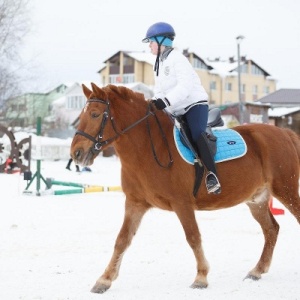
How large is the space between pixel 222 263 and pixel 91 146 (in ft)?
8.53

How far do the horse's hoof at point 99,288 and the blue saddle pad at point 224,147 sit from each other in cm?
153

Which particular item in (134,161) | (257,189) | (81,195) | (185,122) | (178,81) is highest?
(178,81)

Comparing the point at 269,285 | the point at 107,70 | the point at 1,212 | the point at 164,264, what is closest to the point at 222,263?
the point at 164,264

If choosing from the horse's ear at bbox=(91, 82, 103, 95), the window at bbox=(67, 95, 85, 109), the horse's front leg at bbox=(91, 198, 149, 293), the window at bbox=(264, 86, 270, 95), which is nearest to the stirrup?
the horse's front leg at bbox=(91, 198, 149, 293)

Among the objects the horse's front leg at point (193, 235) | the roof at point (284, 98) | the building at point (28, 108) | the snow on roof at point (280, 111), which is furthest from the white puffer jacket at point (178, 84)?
the roof at point (284, 98)

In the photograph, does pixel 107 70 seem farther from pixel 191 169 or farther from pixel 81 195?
pixel 191 169

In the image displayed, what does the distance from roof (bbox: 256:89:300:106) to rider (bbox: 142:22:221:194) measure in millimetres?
41594

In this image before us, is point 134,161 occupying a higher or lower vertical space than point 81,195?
higher

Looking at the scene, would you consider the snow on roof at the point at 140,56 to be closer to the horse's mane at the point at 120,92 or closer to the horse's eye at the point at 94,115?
the horse's mane at the point at 120,92

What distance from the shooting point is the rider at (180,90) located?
555 centimetres

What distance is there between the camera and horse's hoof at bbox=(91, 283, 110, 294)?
5.46 metres

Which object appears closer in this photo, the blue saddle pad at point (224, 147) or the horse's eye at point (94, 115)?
the horse's eye at point (94, 115)

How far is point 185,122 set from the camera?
19.1 ft

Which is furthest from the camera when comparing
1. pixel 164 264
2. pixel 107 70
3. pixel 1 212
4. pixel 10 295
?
pixel 107 70
